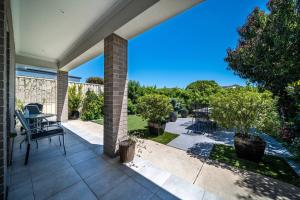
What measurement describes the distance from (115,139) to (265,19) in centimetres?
671

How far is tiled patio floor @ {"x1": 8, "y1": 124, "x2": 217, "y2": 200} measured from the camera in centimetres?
182

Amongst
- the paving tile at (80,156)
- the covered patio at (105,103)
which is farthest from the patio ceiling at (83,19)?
the paving tile at (80,156)

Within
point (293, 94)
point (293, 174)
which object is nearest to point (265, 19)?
point (293, 94)

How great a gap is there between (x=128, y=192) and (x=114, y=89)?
1941 millimetres

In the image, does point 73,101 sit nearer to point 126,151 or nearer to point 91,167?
point 91,167

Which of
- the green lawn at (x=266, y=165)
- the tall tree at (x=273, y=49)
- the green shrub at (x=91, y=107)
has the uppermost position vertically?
the tall tree at (x=273, y=49)

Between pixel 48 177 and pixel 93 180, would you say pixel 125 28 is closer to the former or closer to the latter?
pixel 93 180

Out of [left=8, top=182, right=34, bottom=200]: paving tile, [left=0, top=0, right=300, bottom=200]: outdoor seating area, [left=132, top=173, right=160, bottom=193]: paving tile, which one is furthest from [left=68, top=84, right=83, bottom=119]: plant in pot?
[left=132, top=173, right=160, bottom=193]: paving tile

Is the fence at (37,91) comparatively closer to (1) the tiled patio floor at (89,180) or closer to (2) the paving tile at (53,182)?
(1) the tiled patio floor at (89,180)

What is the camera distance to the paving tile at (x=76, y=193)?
1745 millimetres

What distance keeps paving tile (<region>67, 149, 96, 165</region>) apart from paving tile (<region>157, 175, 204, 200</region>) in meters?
1.84

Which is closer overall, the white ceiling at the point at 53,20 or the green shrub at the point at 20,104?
the white ceiling at the point at 53,20

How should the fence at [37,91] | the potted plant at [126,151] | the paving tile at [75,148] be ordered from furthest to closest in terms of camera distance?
the fence at [37,91]
the paving tile at [75,148]
the potted plant at [126,151]

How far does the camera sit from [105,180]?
2.12m
